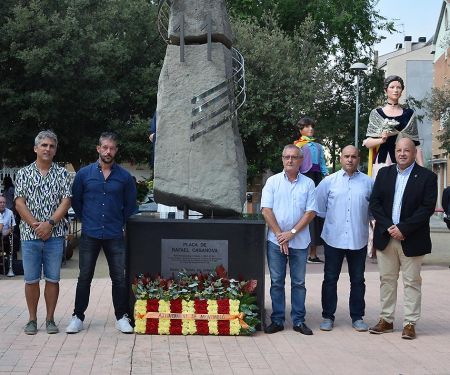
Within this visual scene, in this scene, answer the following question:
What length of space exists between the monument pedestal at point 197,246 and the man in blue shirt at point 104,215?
189mm

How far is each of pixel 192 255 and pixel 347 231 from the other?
1660 millimetres

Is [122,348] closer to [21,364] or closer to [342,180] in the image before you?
[21,364]

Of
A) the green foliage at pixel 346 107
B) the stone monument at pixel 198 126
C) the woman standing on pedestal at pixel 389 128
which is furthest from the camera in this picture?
the green foliage at pixel 346 107

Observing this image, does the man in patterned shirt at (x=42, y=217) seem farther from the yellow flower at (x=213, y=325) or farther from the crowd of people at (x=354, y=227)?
the crowd of people at (x=354, y=227)

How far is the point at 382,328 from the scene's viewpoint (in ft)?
23.1

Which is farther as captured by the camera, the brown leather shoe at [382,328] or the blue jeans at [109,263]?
the brown leather shoe at [382,328]

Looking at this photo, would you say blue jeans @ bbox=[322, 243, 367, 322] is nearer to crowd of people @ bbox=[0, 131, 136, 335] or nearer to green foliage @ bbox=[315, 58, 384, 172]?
crowd of people @ bbox=[0, 131, 136, 335]

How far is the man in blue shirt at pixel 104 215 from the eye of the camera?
6.76 meters

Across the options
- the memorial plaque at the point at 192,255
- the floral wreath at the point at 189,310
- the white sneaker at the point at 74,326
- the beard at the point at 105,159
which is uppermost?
the beard at the point at 105,159

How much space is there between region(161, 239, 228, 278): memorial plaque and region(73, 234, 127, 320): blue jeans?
1.44 ft

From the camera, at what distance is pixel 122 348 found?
6238 mm

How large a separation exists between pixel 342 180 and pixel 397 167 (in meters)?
0.61

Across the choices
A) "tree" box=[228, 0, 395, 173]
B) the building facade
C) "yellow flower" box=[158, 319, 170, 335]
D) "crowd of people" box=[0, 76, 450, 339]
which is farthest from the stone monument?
the building facade

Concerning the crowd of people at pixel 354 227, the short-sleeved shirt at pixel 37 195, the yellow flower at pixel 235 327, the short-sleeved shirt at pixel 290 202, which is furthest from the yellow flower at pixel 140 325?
the short-sleeved shirt at pixel 290 202
